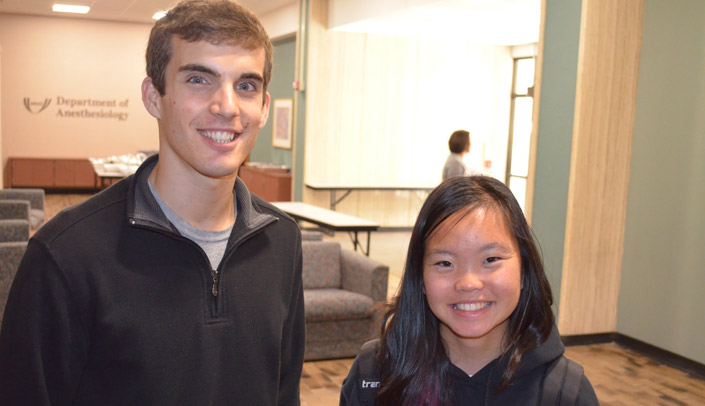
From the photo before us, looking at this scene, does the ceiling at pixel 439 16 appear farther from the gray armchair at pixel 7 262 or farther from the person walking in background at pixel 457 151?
the gray armchair at pixel 7 262

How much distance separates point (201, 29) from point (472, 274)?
75cm

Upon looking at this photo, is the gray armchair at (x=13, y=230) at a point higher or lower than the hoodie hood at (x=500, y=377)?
lower

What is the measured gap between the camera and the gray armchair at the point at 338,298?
534 centimetres


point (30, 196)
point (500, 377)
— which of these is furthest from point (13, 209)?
point (500, 377)

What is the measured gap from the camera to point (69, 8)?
14.2 metres

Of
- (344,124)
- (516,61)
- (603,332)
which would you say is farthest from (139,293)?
(516,61)

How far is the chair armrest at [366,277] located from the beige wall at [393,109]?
18.6 feet

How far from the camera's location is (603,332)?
20.1ft

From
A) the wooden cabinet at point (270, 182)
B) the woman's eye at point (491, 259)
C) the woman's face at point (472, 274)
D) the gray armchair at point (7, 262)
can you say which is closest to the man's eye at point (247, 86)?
the woman's face at point (472, 274)

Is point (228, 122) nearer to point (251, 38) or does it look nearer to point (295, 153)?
point (251, 38)

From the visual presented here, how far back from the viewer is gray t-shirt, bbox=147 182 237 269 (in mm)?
1559

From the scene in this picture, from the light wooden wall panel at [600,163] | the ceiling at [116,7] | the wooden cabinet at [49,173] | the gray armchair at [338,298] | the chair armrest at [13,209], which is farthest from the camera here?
the wooden cabinet at [49,173]

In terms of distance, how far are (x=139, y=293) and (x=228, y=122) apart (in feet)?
1.26

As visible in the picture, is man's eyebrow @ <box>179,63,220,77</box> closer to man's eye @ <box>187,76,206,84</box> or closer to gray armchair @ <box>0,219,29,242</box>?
man's eye @ <box>187,76,206,84</box>
